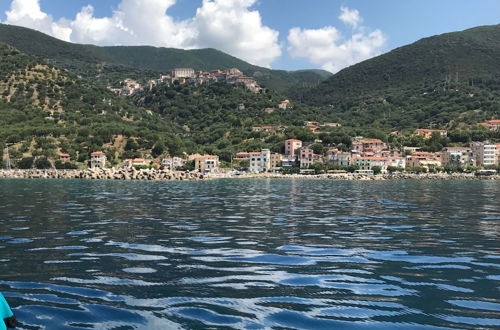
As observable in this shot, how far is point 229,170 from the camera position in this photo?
395ft

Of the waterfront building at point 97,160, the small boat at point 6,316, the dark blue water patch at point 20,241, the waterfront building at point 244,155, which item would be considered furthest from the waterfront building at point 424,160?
the small boat at point 6,316

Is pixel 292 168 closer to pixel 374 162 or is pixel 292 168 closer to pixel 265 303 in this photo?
pixel 374 162

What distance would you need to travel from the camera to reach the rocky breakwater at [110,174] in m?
83.8

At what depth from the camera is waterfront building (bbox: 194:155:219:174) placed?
379ft

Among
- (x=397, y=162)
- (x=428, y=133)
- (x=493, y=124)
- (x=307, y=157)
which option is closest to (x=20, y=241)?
(x=307, y=157)

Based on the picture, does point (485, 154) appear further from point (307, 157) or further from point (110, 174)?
point (110, 174)

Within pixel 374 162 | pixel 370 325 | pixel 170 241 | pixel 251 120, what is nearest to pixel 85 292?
pixel 370 325

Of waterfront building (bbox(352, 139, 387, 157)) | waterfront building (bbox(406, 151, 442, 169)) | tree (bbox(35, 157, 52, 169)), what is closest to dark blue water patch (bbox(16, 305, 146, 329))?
tree (bbox(35, 157, 52, 169))

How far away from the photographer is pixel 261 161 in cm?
12575

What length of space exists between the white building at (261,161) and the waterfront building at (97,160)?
36.2 meters

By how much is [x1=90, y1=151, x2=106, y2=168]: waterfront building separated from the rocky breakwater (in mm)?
16081

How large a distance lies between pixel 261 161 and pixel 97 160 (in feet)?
136

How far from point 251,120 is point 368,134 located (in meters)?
42.4

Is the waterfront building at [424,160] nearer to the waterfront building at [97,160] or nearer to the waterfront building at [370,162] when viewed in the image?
the waterfront building at [370,162]
